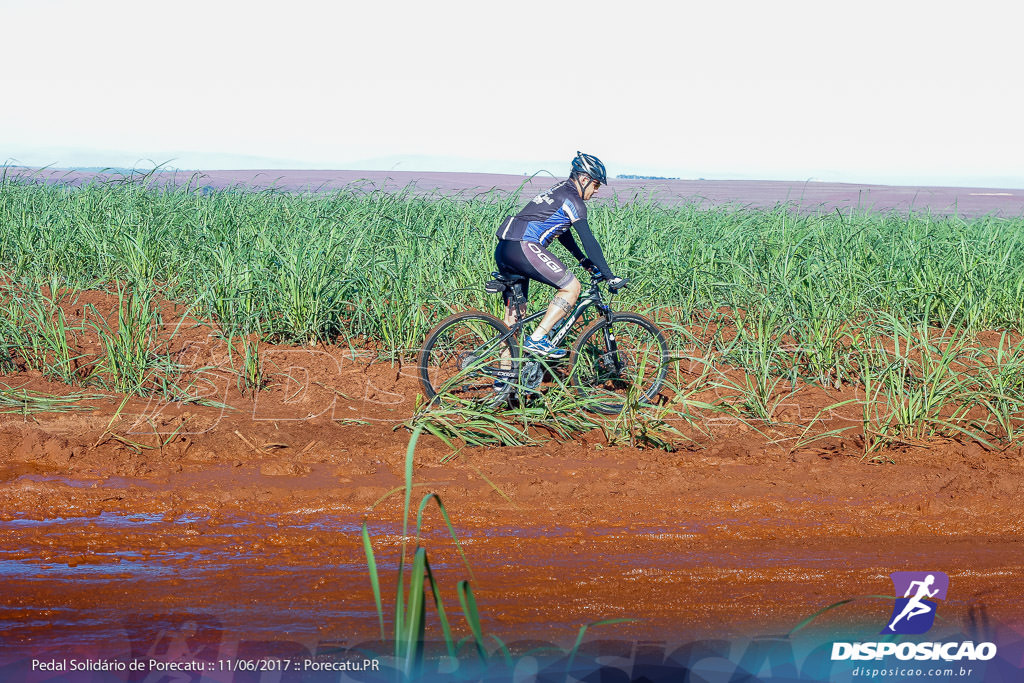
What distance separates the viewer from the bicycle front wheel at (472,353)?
6.44m

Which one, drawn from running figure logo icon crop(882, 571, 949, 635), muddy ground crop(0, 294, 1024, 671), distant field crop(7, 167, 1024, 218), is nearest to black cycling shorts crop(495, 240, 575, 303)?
muddy ground crop(0, 294, 1024, 671)

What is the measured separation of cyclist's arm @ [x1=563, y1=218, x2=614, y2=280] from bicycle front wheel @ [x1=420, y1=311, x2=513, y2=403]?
809 mm

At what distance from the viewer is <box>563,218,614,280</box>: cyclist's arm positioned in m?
6.29

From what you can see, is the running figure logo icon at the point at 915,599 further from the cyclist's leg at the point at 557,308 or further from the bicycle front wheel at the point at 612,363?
the cyclist's leg at the point at 557,308

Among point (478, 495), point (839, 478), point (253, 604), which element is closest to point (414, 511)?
point (478, 495)

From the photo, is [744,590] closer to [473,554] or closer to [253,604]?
[473,554]

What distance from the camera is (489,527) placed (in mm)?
4387

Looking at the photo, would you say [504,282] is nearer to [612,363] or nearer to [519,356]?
[519,356]

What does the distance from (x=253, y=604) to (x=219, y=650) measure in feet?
1.19

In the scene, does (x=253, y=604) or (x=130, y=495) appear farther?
(x=130, y=495)

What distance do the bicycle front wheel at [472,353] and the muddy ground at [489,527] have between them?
2.14 ft

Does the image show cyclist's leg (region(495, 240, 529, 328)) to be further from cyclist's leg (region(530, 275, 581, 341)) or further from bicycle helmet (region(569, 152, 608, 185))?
bicycle helmet (region(569, 152, 608, 185))

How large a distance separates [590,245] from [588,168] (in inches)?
22.4

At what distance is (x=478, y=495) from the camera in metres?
4.78
